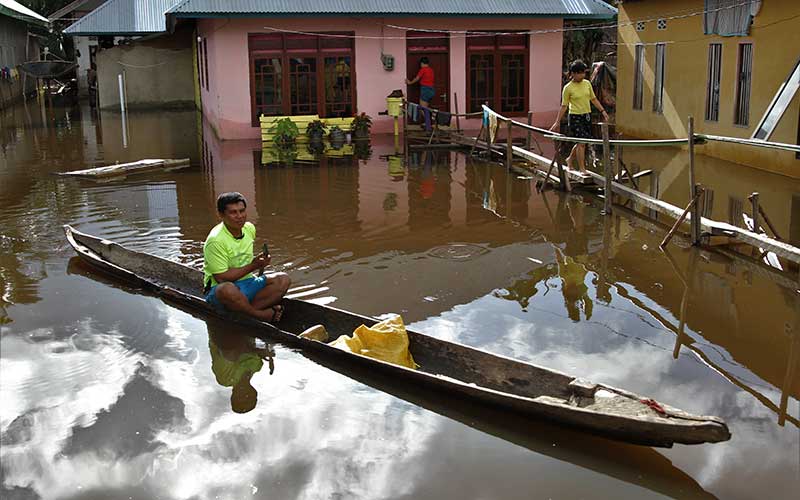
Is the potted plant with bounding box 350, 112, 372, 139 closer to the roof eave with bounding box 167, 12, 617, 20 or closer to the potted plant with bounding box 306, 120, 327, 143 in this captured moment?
the potted plant with bounding box 306, 120, 327, 143

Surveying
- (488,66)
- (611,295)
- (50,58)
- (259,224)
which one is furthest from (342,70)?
(50,58)

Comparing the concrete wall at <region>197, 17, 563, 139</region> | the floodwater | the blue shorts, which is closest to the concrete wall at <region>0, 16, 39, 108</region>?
the concrete wall at <region>197, 17, 563, 139</region>

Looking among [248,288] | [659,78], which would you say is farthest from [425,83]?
[248,288]

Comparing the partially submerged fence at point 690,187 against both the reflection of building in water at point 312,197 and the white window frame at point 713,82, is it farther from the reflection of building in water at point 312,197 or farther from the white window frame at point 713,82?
the white window frame at point 713,82

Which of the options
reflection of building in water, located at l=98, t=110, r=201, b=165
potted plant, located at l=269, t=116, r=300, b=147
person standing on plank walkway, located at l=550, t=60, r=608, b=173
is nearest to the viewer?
person standing on plank walkway, located at l=550, t=60, r=608, b=173

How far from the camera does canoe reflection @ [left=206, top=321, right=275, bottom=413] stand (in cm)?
698

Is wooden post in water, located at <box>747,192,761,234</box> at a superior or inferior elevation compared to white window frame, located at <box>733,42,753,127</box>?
inferior

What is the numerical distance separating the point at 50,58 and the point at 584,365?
170ft

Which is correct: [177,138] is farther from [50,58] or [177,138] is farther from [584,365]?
[50,58]

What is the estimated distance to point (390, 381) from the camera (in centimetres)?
689

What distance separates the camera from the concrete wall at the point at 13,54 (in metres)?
37.4

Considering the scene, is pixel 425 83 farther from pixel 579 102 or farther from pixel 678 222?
pixel 678 222

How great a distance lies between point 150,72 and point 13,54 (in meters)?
11.6

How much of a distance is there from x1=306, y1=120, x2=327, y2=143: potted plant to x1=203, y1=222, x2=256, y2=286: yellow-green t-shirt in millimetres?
14538
